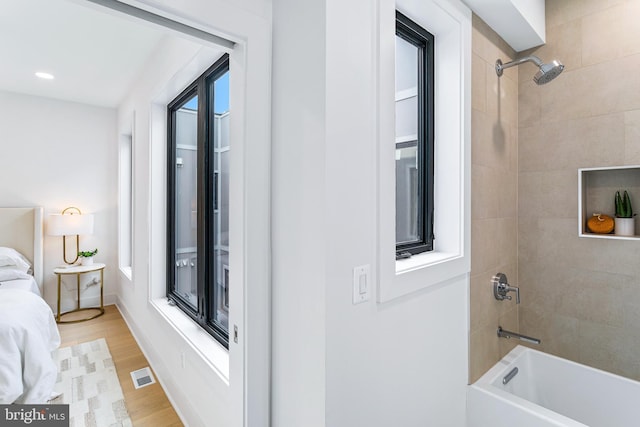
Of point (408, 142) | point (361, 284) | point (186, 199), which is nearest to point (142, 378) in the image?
point (186, 199)

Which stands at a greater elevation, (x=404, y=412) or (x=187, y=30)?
(x=187, y=30)

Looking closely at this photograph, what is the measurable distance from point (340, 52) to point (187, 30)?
484mm

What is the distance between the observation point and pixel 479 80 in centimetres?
161

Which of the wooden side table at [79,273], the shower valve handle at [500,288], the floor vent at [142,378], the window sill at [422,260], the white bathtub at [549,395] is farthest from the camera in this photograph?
the wooden side table at [79,273]

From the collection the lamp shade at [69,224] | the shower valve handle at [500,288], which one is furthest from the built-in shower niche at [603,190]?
the lamp shade at [69,224]

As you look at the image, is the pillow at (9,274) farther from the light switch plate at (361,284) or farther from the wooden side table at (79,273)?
Result: the light switch plate at (361,284)

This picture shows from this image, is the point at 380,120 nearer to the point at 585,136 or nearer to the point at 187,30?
the point at 187,30

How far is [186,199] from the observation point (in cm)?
245

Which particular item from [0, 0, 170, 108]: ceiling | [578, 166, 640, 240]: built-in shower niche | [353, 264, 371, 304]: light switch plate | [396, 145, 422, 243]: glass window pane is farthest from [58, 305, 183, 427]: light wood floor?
[578, 166, 640, 240]: built-in shower niche

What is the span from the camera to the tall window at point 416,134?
153 cm

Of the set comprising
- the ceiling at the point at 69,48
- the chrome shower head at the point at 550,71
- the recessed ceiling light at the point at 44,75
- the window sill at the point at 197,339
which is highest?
the recessed ceiling light at the point at 44,75

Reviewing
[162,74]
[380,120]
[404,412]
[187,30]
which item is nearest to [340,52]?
[380,120]

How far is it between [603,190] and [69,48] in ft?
12.4

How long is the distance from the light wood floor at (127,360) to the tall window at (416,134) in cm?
183
